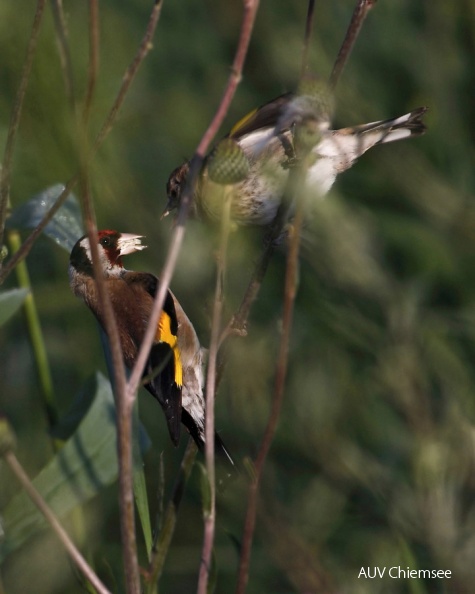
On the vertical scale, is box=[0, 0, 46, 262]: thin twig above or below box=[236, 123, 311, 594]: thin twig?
above

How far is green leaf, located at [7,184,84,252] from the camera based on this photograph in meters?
2.25

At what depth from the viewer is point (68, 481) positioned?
189 cm

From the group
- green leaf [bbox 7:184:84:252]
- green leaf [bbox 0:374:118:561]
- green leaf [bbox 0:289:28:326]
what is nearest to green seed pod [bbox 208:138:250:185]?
green leaf [bbox 0:289:28:326]

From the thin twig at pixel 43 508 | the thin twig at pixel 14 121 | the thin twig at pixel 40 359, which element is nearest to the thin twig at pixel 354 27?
the thin twig at pixel 14 121

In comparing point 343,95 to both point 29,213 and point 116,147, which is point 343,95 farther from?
point 116,147

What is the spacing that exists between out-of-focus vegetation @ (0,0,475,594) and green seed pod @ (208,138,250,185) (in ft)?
0.85

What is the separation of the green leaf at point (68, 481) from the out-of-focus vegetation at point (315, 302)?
0.40ft

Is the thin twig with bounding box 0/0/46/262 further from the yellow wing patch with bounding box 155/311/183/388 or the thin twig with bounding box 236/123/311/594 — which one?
the yellow wing patch with bounding box 155/311/183/388

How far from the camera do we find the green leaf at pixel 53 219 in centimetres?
225

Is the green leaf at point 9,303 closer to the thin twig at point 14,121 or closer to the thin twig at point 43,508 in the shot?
the thin twig at point 14,121

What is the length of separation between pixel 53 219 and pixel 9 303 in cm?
48

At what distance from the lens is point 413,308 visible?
1.76 m

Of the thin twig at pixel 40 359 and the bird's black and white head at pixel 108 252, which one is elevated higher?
the bird's black and white head at pixel 108 252

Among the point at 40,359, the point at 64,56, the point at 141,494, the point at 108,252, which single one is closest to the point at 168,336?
the point at 40,359
